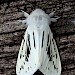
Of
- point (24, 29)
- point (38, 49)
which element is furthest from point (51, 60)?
point (24, 29)

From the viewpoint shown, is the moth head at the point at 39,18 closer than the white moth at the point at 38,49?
No

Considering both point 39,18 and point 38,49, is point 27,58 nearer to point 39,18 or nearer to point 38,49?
point 38,49

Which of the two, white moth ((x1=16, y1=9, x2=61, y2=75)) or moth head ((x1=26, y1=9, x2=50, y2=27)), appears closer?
white moth ((x1=16, y1=9, x2=61, y2=75))

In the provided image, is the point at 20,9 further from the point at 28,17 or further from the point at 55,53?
the point at 55,53

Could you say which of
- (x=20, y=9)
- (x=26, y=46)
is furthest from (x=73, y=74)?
(x=20, y=9)

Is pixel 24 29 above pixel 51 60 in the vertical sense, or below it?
above

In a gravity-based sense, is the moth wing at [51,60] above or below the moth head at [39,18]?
below
